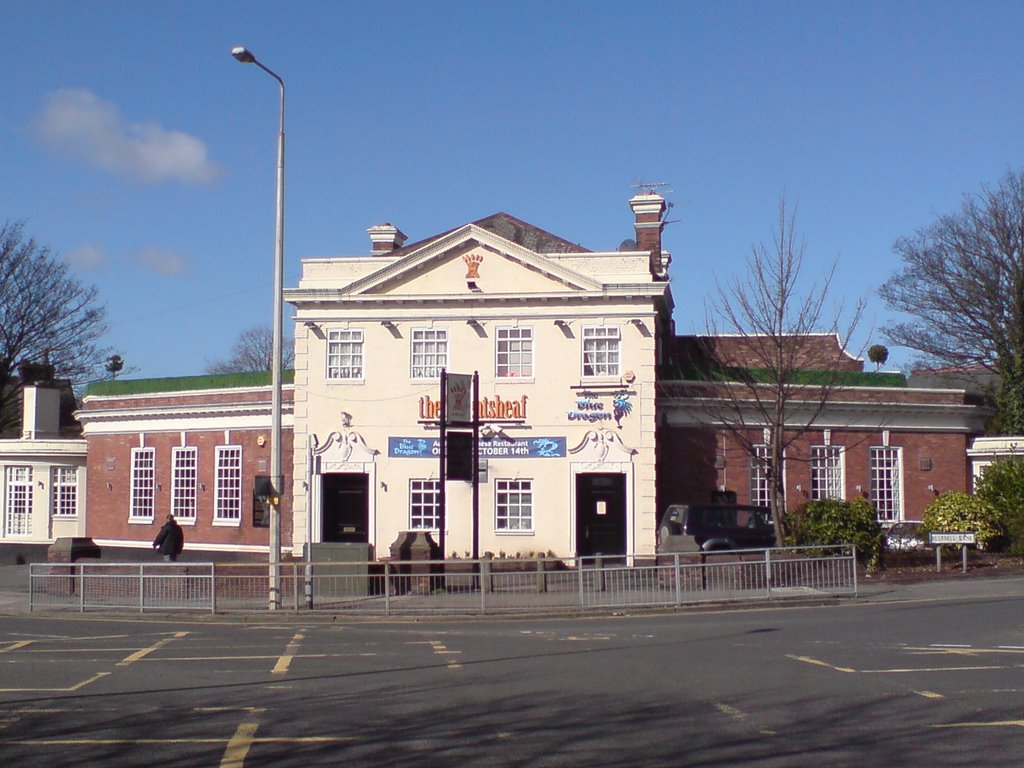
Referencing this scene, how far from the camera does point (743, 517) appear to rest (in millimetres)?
27938

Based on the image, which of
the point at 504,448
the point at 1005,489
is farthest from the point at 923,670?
the point at 1005,489

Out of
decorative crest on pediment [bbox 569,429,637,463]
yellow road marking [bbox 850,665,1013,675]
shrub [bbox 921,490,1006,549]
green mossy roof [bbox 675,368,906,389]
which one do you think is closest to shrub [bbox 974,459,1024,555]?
shrub [bbox 921,490,1006,549]

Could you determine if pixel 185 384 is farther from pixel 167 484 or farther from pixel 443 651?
pixel 443 651

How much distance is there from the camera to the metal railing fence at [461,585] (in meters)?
21.6

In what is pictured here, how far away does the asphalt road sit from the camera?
8.70 metres

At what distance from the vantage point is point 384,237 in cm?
3753

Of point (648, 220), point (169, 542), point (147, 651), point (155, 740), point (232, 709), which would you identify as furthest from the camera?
point (648, 220)

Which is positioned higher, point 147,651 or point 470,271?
point 470,271

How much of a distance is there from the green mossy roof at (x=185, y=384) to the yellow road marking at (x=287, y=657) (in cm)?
1925

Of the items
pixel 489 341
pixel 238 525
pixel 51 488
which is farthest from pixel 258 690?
pixel 51 488

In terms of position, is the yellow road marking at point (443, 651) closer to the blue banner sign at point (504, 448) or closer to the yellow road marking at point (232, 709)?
the yellow road marking at point (232, 709)

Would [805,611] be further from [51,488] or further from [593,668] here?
[51,488]

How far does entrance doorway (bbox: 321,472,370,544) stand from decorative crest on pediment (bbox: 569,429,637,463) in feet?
20.3

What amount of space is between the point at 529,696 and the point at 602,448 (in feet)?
67.5
